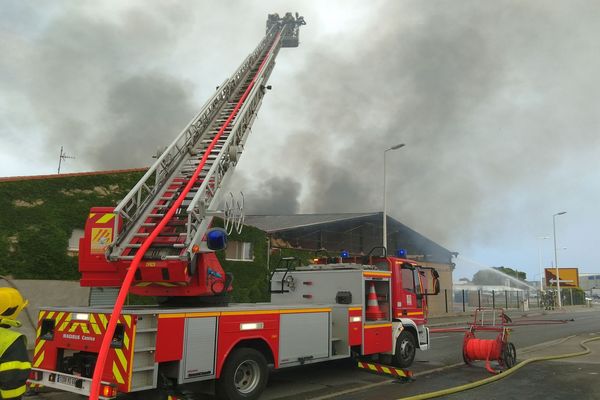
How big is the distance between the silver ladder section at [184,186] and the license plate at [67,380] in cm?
161

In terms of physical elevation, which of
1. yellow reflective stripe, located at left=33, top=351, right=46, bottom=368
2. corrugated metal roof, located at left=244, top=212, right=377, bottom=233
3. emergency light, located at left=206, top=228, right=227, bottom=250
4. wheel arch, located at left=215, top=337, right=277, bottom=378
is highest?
corrugated metal roof, located at left=244, top=212, right=377, bottom=233

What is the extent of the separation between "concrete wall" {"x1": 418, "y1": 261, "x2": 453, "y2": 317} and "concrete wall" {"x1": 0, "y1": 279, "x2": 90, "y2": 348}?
2188cm

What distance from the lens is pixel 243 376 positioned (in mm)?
6871

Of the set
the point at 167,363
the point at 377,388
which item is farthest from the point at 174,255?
the point at 377,388

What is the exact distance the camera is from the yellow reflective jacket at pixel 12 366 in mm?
3004

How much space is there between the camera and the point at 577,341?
1505cm

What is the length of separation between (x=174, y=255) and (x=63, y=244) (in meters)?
8.19

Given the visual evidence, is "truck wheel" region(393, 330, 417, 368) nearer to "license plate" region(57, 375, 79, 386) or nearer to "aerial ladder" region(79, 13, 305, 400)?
"aerial ladder" region(79, 13, 305, 400)

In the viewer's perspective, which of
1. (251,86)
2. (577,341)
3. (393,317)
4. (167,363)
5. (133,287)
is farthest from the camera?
(577,341)

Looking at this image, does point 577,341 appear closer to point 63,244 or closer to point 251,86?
point 251,86

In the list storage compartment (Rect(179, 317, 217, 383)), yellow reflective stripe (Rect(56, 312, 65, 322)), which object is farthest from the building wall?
yellow reflective stripe (Rect(56, 312, 65, 322))

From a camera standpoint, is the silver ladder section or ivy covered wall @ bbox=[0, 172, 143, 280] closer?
the silver ladder section

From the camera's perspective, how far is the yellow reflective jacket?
3.00m

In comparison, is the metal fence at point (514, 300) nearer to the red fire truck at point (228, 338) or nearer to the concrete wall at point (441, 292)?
the concrete wall at point (441, 292)
